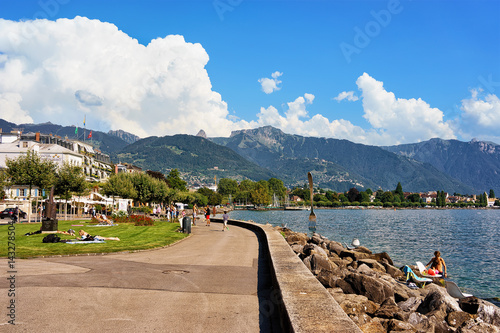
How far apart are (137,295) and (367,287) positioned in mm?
6632

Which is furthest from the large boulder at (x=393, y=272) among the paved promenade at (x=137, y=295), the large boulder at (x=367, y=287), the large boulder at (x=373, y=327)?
the large boulder at (x=373, y=327)

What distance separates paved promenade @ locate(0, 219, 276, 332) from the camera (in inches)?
312

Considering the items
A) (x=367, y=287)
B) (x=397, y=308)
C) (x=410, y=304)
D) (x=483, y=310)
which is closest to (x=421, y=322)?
(x=397, y=308)

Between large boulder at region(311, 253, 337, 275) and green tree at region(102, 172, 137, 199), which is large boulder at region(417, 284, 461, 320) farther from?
green tree at region(102, 172, 137, 199)

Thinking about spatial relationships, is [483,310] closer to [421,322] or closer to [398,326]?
[421,322]

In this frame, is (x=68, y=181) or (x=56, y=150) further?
(x=56, y=150)

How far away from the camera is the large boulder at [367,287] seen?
40.1 feet

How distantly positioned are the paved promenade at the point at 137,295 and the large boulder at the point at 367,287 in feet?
8.36

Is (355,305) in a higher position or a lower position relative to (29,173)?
lower

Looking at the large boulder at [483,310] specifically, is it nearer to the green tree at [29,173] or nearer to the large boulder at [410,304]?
the large boulder at [410,304]

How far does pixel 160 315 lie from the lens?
27.9 ft

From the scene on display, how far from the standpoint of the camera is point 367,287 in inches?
485

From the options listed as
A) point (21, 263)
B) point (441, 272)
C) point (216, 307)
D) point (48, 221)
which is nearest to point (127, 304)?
point (216, 307)

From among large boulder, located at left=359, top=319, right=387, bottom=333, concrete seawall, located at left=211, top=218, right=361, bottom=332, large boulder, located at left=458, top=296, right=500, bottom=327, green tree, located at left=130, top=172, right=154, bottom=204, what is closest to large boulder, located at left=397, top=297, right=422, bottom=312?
large boulder, located at left=458, top=296, right=500, bottom=327
